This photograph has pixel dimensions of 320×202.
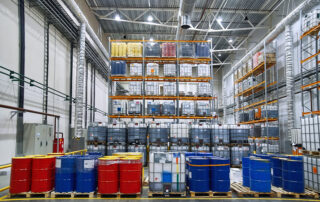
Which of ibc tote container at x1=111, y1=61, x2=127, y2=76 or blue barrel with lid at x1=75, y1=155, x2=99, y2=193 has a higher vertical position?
ibc tote container at x1=111, y1=61, x2=127, y2=76

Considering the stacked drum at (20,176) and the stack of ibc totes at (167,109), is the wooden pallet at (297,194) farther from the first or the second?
the stack of ibc totes at (167,109)

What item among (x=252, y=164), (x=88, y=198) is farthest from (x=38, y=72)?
(x=252, y=164)

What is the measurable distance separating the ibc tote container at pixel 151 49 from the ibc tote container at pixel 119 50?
121 cm

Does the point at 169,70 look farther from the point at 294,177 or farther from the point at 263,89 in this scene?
the point at 263,89

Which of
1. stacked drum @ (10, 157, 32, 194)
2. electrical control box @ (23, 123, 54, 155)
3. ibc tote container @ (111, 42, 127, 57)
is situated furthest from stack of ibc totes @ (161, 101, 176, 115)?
stacked drum @ (10, 157, 32, 194)

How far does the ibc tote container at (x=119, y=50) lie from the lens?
47.4 feet

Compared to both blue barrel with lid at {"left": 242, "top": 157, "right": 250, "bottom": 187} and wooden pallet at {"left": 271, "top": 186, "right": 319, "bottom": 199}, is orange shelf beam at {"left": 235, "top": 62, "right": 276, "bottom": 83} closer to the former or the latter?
blue barrel with lid at {"left": 242, "top": 157, "right": 250, "bottom": 187}

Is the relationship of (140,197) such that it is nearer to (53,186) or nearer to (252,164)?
(53,186)

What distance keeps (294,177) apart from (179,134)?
5.94 meters

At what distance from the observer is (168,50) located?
14414mm

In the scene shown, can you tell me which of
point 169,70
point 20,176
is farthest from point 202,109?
point 20,176

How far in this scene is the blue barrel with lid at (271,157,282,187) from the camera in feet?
24.9

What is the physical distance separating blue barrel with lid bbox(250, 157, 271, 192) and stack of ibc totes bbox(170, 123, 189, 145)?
17.8 ft

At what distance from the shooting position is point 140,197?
6.57 m
